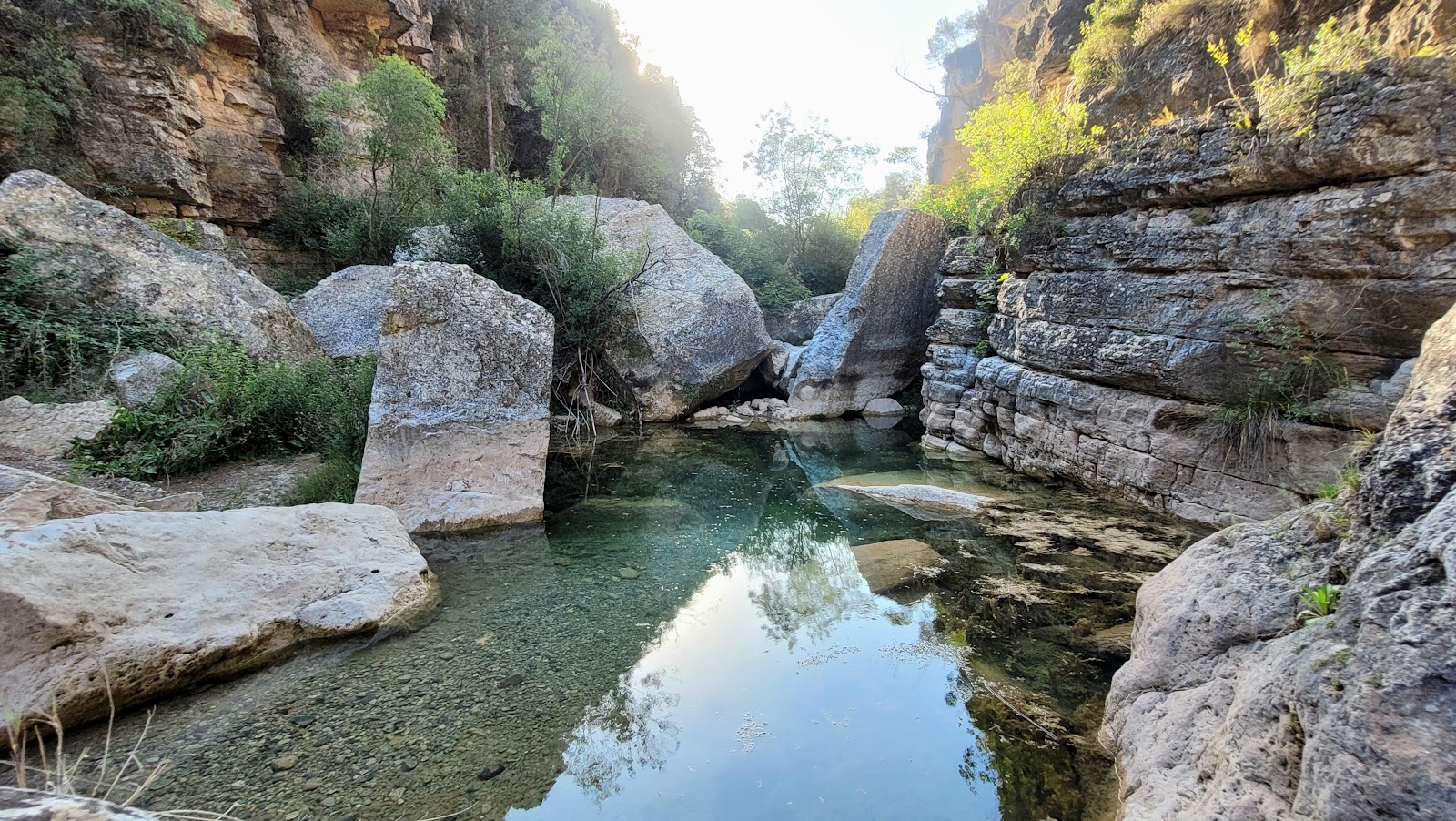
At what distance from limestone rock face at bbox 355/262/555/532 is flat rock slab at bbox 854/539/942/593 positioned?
11.0ft

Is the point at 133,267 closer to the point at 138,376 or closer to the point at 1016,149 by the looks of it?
the point at 138,376

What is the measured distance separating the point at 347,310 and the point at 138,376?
342 cm

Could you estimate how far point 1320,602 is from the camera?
85.1 inches

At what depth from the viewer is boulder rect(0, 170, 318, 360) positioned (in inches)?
246

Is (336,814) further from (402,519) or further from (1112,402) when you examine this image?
(1112,402)

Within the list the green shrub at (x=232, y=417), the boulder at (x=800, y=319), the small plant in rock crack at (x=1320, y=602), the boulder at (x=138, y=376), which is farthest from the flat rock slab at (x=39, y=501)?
the boulder at (x=800, y=319)

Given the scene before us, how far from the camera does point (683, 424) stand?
1206cm

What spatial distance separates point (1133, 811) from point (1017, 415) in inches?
269

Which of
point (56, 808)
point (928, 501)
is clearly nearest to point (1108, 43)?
point (928, 501)

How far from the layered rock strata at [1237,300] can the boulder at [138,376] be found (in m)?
9.78

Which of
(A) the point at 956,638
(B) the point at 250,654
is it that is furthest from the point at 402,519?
(A) the point at 956,638

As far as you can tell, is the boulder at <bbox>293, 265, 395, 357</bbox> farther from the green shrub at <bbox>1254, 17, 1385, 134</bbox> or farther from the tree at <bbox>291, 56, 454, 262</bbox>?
the green shrub at <bbox>1254, 17, 1385, 134</bbox>

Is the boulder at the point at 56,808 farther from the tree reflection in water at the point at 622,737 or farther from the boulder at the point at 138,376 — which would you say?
the boulder at the point at 138,376

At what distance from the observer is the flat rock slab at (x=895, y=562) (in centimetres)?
502
